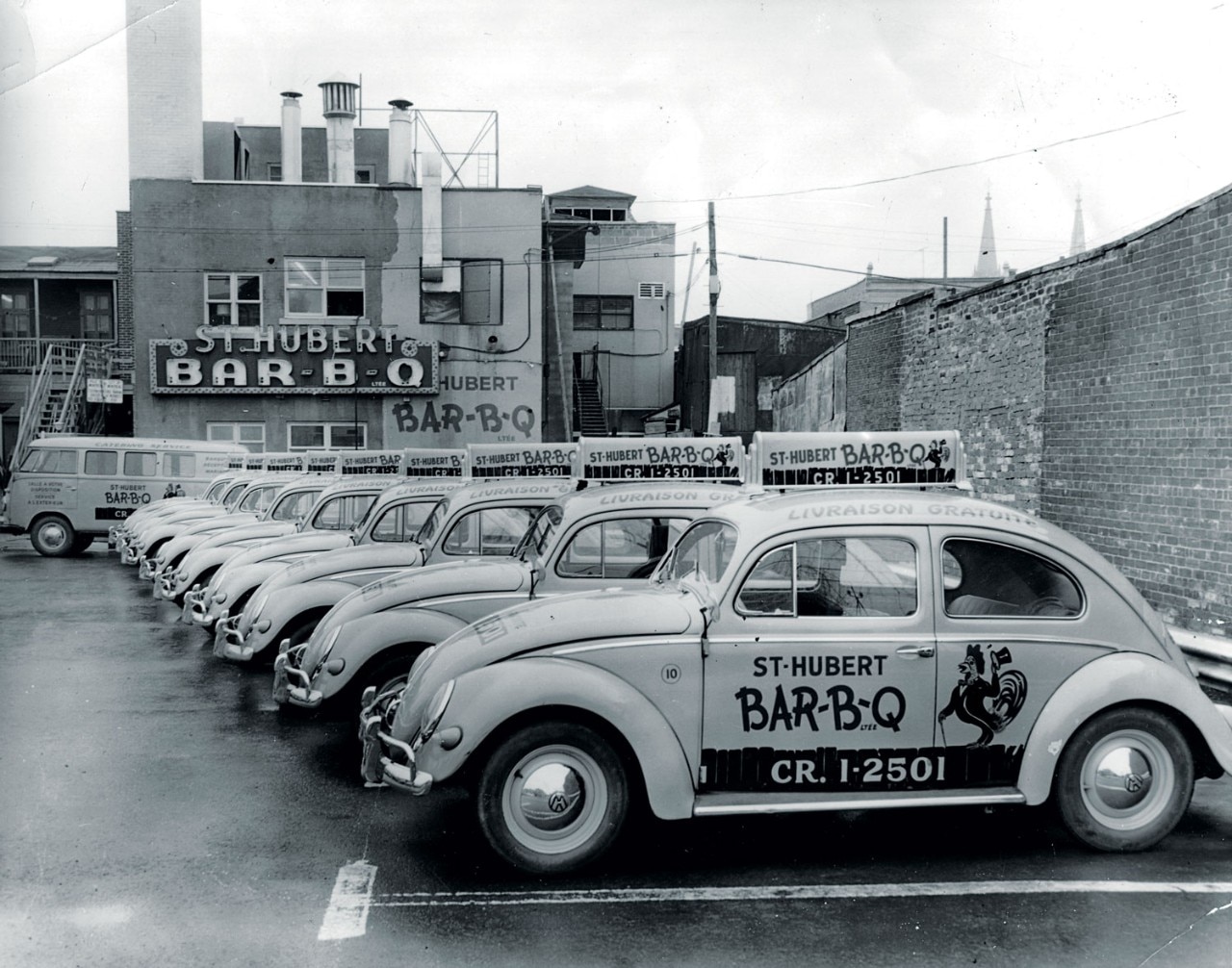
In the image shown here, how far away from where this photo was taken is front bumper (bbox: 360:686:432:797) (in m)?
5.04

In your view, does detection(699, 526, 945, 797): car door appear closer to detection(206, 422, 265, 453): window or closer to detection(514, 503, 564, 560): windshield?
detection(514, 503, 564, 560): windshield

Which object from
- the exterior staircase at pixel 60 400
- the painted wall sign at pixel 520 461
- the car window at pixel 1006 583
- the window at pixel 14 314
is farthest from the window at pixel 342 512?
the window at pixel 14 314

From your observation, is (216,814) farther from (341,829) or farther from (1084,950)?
(1084,950)

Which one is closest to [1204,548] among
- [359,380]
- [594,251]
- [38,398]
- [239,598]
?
[239,598]

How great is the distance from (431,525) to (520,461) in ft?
3.76

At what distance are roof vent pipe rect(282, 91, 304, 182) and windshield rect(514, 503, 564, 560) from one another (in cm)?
2405

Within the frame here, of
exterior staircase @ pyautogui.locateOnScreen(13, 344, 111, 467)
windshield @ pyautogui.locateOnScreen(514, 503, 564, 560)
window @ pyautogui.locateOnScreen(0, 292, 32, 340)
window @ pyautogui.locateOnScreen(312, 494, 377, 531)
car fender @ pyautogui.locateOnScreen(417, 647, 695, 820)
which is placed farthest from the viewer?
window @ pyautogui.locateOnScreen(0, 292, 32, 340)

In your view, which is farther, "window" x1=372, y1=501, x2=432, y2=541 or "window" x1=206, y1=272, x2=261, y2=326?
"window" x1=206, y1=272, x2=261, y2=326

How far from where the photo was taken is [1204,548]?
9.59 metres

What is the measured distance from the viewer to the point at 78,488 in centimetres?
2103

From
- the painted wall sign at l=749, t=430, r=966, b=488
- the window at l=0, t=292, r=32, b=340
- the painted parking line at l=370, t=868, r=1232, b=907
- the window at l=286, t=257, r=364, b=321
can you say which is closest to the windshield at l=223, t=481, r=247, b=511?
the window at l=286, t=257, r=364, b=321

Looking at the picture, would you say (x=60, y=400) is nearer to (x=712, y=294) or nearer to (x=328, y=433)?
(x=328, y=433)

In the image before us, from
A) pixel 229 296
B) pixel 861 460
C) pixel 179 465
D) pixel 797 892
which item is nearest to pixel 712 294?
pixel 229 296

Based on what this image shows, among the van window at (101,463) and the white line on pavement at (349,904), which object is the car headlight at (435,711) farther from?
the van window at (101,463)
